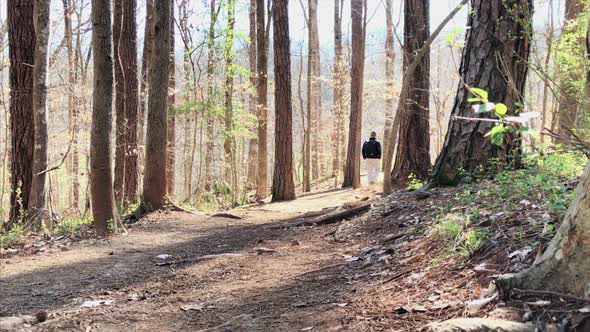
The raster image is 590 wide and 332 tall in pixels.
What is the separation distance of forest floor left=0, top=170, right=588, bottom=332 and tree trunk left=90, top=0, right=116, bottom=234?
62 centimetres

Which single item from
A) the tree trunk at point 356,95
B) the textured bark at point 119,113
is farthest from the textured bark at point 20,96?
the tree trunk at point 356,95

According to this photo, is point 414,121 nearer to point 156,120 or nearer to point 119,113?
point 156,120

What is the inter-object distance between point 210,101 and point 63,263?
761 cm

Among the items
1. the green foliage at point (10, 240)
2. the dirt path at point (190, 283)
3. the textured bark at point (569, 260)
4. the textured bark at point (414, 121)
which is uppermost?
the textured bark at point (414, 121)

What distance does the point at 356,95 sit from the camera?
14.5 meters

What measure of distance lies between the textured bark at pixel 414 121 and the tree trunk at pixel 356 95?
4816mm

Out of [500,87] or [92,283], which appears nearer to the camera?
[92,283]

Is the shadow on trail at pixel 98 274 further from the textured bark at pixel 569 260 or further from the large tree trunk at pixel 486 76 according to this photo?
the textured bark at pixel 569 260

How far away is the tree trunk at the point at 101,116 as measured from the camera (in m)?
6.22

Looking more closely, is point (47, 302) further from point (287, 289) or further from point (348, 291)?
point (348, 291)

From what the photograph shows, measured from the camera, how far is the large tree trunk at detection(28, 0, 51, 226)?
697cm

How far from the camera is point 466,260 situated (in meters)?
3.07

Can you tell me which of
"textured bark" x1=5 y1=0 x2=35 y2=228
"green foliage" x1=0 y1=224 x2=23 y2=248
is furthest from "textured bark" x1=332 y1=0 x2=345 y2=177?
"green foliage" x1=0 y1=224 x2=23 y2=248

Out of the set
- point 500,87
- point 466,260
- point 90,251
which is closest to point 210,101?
point 90,251
